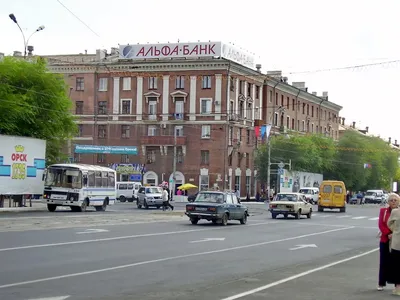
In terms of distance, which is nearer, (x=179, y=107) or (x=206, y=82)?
(x=206, y=82)

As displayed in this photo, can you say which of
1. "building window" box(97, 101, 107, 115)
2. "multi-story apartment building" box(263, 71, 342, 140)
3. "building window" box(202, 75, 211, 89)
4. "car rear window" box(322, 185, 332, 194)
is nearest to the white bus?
"car rear window" box(322, 185, 332, 194)

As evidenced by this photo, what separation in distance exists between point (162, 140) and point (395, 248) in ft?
242

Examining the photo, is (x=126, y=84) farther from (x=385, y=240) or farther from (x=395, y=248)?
(x=395, y=248)

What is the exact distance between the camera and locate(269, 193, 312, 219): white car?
44.2m

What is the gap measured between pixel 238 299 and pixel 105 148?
210 feet

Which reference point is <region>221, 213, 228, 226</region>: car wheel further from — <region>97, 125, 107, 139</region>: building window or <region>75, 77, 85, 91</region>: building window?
<region>75, 77, 85, 91</region>: building window

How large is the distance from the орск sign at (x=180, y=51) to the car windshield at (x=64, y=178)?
40.7 m

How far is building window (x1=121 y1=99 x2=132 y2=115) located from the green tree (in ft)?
117

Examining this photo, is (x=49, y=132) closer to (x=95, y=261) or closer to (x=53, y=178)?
(x=53, y=178)

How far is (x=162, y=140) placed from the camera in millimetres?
85438

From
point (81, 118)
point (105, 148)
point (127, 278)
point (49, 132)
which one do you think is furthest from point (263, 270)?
point (81, 118)

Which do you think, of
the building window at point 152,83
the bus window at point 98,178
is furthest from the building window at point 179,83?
the bus window at point 98,178

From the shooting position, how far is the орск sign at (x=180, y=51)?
81875 mm

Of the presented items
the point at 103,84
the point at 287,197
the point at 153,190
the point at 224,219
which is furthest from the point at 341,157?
the point at 224,219
